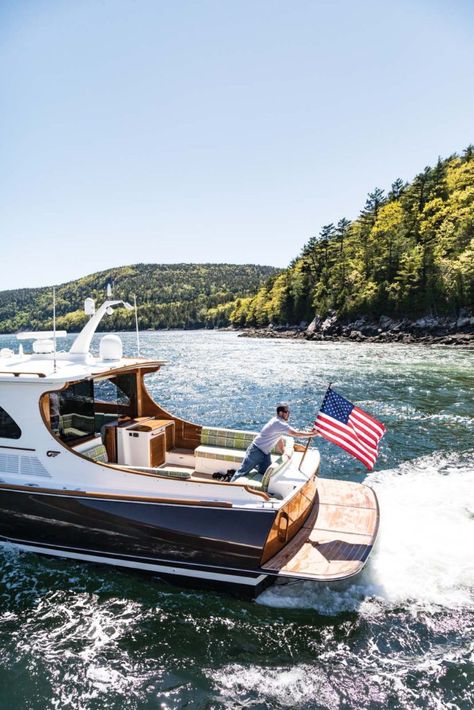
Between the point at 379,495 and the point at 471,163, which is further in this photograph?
the point at 471,163

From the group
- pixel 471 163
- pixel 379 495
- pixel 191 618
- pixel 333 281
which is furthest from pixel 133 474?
pixel 471 163

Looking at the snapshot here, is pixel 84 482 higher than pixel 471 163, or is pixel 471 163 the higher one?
Answer: pixel 471 163

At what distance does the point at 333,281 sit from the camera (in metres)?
86.6

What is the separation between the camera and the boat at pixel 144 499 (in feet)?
20.5

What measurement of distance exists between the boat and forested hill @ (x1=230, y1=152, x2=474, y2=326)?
60337 mm

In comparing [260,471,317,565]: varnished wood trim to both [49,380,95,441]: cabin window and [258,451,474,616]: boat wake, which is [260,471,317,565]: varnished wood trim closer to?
[258,451,474,616]: boat wake

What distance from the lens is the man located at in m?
7.10

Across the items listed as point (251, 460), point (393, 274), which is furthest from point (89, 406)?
point (393, 274)

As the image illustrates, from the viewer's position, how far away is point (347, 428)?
7.36 m

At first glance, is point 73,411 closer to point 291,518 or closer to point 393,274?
point 291,518

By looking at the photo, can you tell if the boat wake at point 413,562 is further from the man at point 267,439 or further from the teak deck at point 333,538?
the man at point 267,439

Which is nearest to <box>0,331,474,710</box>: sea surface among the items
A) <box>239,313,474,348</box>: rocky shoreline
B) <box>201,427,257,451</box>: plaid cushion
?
<box>201,427,257,451</box>: plaid cushion

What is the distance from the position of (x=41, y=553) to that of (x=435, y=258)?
70842 mm

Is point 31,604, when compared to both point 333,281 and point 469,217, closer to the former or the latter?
point 469,217
